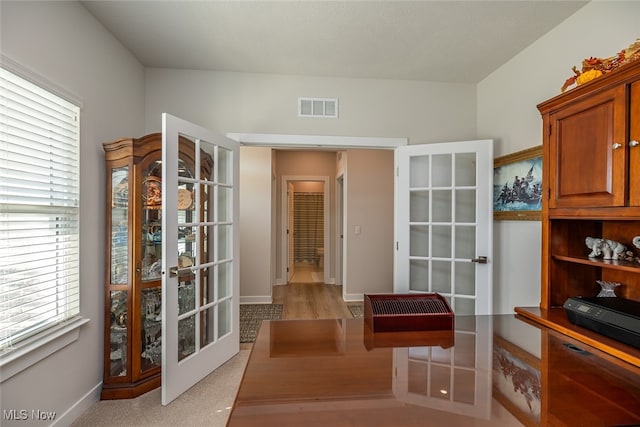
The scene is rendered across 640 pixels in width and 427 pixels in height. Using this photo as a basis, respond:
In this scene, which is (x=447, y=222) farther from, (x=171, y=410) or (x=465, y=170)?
(x=171, y=410)

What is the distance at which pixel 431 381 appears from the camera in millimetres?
875

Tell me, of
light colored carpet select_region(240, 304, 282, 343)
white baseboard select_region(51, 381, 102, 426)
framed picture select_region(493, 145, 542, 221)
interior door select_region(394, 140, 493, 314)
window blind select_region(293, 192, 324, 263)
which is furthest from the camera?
window blind select_region(293, 192, 324, 263)

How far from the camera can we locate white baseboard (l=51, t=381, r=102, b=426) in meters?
1.80

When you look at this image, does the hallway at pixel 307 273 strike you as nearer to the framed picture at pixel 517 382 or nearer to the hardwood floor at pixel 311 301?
the hardwood floor at pixel 311 301

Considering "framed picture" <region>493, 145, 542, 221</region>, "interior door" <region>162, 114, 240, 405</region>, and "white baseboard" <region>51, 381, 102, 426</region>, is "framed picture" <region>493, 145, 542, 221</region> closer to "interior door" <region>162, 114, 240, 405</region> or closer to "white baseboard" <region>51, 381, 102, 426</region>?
"interior door" <region>162, 114, 240, 405</region>

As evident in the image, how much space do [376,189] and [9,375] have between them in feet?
14.1

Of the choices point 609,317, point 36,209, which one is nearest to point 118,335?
point 36,209

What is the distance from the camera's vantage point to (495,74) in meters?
2.79

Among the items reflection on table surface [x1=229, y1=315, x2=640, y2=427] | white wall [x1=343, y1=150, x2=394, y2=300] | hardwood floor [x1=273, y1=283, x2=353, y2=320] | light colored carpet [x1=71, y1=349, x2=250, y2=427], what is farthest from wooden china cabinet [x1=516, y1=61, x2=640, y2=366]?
white wall [x1=343, y1=150, x2=394, y2=300]

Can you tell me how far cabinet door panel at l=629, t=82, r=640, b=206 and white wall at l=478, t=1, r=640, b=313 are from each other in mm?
789

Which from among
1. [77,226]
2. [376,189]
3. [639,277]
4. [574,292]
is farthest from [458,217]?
[77,226]

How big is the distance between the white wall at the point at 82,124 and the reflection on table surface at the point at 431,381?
1477 millimetres

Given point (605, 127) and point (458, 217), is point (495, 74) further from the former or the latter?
point (605, 127)

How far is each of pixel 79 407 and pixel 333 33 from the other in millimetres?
3049
